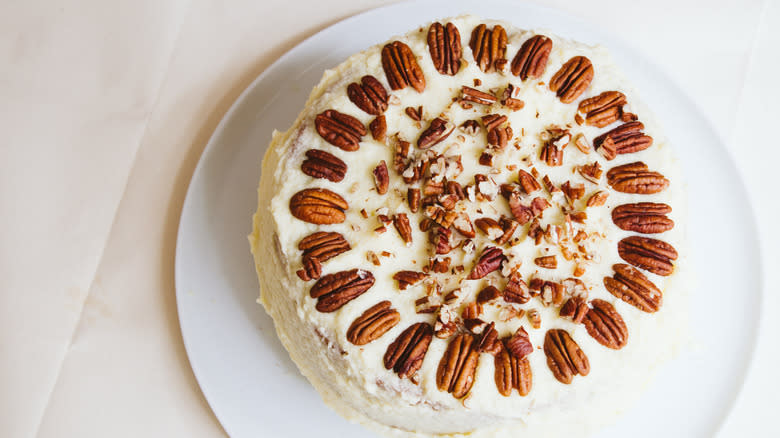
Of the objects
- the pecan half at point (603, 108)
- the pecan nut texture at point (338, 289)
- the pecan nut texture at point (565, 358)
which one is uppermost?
the pecan half at point (603, 108)

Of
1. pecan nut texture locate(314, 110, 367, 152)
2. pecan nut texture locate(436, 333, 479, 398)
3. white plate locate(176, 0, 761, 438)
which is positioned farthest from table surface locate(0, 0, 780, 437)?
pecan nut texture locate(436, 333, 479, 398)

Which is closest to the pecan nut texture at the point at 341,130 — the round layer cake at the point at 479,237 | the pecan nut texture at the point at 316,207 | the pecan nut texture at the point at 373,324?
the round layer cake at the point at 479,237

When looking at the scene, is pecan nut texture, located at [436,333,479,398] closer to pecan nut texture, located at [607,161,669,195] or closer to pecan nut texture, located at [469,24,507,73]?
pecan nut texture, located at [607,161,669,195]

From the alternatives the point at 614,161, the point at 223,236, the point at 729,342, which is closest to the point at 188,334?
the point at 223,236

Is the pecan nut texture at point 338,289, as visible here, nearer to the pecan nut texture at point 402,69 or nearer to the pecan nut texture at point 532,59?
the pecan nut texture at point 402,69

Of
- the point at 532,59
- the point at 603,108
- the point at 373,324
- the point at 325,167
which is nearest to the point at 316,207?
the point at 325,167

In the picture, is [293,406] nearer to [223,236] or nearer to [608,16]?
[223,236]
